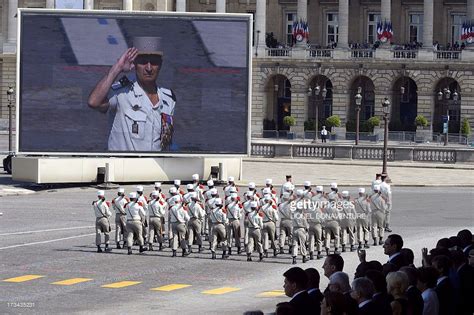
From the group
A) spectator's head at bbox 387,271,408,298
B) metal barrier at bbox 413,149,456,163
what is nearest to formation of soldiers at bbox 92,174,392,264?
spectator's head at bbox 387,271,408,298

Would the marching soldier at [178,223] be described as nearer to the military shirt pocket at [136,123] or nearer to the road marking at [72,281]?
the road marking at [72,281]

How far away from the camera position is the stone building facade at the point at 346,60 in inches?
4488

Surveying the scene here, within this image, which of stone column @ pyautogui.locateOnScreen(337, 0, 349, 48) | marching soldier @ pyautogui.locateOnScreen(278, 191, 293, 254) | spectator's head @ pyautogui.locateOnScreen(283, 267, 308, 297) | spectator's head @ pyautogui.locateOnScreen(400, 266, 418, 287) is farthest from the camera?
stone column @ pyautogui.locateOnScreen(337, 0, 349, 48)

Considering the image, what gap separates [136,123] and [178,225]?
963 inches

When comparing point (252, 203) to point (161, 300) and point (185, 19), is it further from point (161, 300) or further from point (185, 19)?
point (185, 19)

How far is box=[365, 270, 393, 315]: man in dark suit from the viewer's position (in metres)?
19.2

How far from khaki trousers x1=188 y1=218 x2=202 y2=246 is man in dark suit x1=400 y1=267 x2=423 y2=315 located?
20.7 m

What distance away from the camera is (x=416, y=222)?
2032 inches

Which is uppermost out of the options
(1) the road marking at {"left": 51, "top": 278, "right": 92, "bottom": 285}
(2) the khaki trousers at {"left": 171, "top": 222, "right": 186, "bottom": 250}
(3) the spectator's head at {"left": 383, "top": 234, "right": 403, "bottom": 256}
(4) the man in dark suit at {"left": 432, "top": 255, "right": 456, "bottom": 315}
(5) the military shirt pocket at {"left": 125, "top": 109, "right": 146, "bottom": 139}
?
(5) the military shirt pocket at {"left": 125, "top": 109, "right": 146, "bottom": 139}

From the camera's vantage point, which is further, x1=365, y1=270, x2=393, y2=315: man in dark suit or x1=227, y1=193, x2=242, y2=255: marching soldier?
x1=227, y1=193, x2=242, y2=255: marching soldier

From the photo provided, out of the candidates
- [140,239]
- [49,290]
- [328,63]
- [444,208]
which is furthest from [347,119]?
[49,290]

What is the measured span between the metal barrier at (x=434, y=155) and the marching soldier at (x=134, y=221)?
1782 inches

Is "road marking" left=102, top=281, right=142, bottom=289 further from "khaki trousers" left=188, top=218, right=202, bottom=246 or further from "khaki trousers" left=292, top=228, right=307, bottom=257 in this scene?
"khaki trousers" left=188, top=218, right=202, bottom=246

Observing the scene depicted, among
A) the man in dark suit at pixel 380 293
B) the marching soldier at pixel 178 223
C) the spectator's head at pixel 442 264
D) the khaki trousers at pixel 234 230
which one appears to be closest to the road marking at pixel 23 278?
the marching soldier at pixel 178 223
